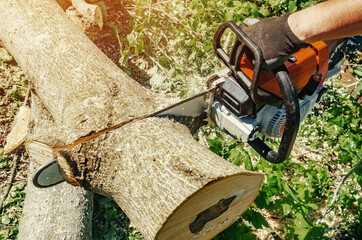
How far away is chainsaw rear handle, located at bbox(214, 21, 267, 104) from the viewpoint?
1764mm

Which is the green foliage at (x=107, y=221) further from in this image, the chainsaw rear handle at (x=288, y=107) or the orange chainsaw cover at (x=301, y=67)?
the orange chainsaw cover at (x=301, y=67)

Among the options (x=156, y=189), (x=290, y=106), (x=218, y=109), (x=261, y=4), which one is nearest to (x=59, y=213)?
(x=156, y=189)

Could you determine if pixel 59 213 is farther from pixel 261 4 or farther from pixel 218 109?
pixel 261 4

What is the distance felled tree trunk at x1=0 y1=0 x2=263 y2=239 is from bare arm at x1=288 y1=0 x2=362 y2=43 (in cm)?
93

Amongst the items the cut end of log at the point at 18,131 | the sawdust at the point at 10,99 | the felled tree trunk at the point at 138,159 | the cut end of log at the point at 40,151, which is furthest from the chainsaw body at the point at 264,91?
the sawdust at the point at 10,99

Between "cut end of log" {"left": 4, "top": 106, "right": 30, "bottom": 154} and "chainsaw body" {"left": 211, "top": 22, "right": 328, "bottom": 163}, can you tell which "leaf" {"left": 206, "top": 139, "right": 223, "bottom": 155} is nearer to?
"chainsaw body" {"left": 211, "top": 22, "right": 328, "bottom": 163}

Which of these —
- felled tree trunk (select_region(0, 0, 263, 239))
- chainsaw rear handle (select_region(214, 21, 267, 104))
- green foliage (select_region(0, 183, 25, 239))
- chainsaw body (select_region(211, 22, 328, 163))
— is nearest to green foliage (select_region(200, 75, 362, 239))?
chainsaw body (select_region(211, 22, 328, 163))

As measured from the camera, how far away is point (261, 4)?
14.3 ft

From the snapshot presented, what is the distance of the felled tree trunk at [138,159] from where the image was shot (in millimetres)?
1689

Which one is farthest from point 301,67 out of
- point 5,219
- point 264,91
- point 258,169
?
point 5,219

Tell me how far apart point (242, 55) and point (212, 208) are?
999mm

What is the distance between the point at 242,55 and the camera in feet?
6.19

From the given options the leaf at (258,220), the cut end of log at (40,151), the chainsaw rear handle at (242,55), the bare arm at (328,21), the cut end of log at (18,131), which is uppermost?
the bare arm at (328,21)

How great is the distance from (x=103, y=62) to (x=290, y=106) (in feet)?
5.51
